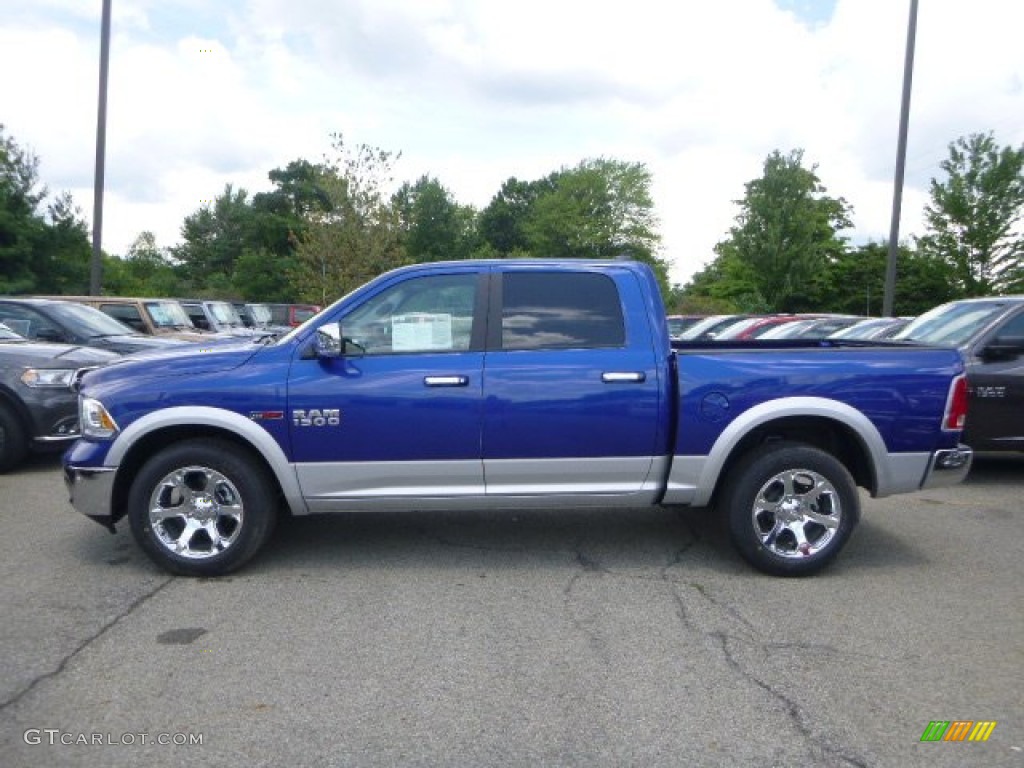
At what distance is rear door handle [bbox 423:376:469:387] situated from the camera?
5.01 m

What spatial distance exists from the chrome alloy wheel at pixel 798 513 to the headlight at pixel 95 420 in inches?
153

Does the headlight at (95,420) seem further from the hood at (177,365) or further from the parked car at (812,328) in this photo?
the parked car at (812,328)

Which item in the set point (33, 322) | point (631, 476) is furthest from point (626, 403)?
point (33, 322)

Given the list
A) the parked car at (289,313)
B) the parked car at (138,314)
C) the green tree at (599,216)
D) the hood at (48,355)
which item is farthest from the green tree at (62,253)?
the green tree at (599,216)

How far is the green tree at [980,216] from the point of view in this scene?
2956 cm

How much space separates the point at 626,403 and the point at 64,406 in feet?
19.5

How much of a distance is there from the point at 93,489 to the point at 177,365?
886mm

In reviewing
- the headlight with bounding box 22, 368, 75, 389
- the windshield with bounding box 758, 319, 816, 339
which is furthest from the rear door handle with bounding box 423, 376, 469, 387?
the windshield with bounding box 758, 319, 816, 339

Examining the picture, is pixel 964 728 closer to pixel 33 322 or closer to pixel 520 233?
pixel 33 322

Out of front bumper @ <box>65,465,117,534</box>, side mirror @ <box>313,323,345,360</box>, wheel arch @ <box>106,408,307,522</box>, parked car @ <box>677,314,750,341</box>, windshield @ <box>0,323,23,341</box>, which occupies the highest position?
parked car @ <box>677,314,750,341</box>

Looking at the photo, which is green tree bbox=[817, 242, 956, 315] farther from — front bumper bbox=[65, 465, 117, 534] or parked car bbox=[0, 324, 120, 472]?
front bumper bbox=[65, 465, 117, 534]

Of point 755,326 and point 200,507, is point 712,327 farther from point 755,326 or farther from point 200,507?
point 200,507

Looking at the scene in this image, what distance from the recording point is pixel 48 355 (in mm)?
8406

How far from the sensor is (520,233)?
83.5m
